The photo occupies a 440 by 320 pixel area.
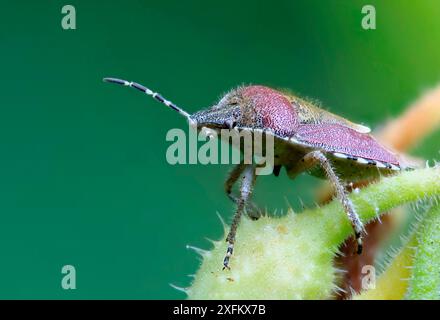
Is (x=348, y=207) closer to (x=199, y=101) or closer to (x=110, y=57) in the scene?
(x=199, y=101)

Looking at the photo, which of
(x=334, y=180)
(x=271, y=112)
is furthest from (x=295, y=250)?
(x=271, y=112)

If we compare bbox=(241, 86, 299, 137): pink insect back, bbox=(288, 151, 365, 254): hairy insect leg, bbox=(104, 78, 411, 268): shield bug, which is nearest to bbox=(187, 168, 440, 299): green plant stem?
bbox=(288, 151, 365, 254): hairy insect leg

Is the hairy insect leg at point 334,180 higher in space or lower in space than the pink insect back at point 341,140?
lower

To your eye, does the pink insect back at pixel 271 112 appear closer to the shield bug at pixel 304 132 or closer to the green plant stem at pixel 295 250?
the shield bug at pixel 304 132

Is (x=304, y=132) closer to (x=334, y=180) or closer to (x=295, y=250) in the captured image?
(x=334, y=180)

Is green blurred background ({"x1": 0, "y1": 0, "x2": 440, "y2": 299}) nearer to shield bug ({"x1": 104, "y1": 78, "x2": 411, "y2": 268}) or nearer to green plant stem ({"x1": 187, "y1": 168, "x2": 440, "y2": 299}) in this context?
shield bug ({"x1": 104, "y1": 78, "x2": 411, "y2": 268})

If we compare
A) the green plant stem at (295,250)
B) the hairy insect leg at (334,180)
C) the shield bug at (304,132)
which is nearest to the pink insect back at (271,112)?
the shield bug at (304,132)

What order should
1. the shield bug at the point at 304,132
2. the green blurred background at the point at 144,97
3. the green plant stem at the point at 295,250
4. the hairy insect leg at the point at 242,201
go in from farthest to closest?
the green blurred background at the point at 144,97 → the shield bug at the point at 304,132 → the hairy insect leg at the point at 242,201 → the green plant stem at the point at 295,250
